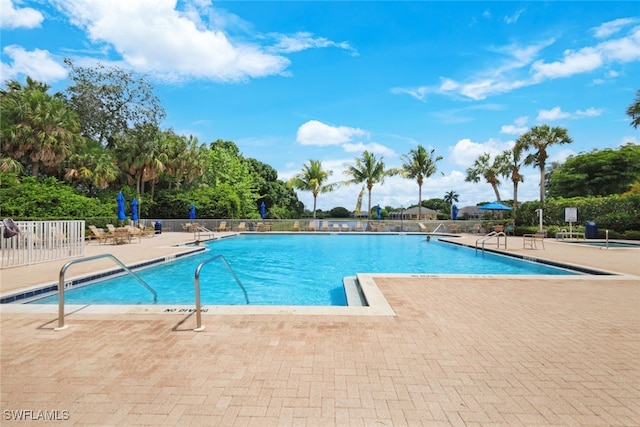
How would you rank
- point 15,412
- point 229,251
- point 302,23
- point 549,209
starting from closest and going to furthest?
point 15,412
point 302,23
point 229,251
point 549,209

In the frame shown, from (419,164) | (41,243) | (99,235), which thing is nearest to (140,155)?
(99,235)

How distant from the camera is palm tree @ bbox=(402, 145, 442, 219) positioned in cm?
3441

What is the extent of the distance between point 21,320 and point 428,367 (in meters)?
4.87

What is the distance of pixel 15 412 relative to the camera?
7.74 ft

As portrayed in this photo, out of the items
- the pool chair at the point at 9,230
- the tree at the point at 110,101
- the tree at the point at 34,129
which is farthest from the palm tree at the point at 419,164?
the pool chair at the point at 9,230

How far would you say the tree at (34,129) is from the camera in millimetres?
19781

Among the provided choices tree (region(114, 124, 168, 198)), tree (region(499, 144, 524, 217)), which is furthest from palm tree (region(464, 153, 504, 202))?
tree (region(114, 124, 168, 198))

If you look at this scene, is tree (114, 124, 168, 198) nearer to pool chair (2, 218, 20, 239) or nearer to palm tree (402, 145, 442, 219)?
pool chair (2, 218, 20, 239)

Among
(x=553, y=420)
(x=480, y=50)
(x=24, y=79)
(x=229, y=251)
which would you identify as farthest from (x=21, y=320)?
(x=24, y=79)

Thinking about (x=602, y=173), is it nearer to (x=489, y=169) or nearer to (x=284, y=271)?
(x=489, y=169)

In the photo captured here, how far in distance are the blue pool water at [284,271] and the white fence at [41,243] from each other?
278cm

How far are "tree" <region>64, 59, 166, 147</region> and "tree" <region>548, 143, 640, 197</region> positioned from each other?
43.4 metres

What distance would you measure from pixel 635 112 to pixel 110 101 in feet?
125

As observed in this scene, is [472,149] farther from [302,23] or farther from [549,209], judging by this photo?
[302,23]
